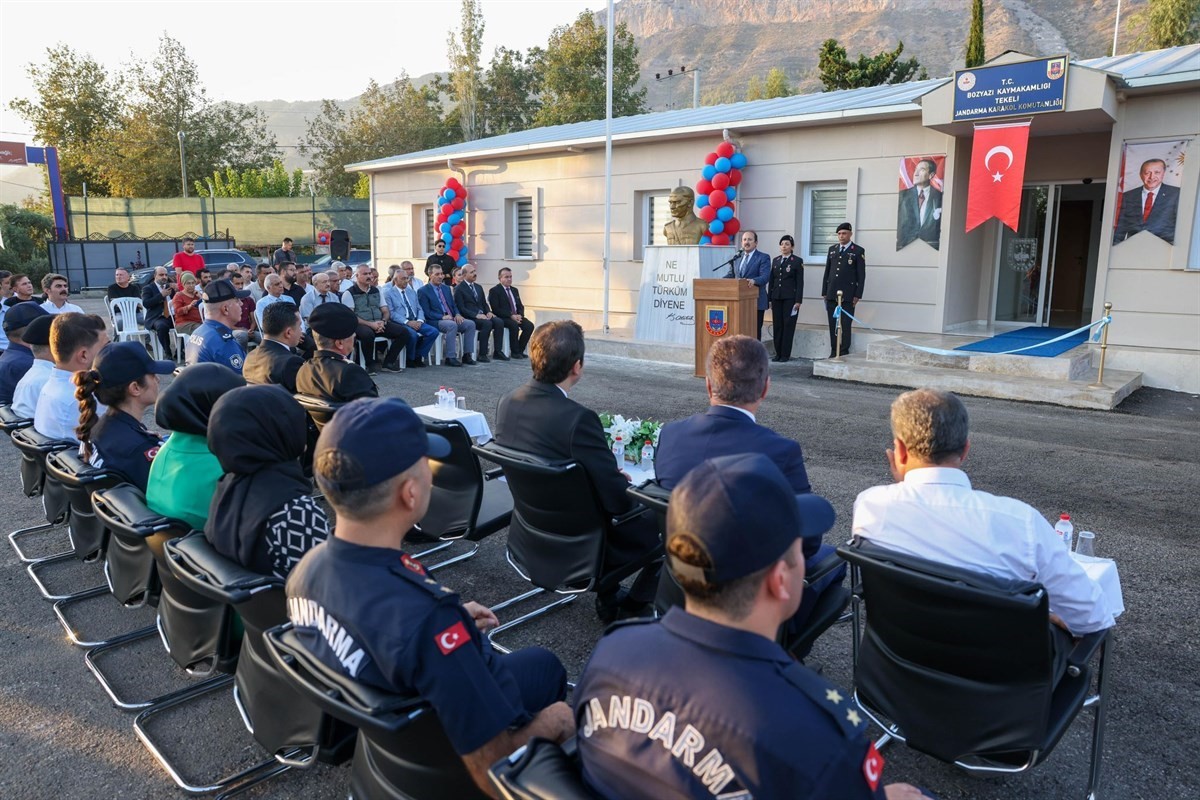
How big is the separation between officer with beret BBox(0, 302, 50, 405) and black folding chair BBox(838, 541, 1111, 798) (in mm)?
5495

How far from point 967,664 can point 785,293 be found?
385 inches

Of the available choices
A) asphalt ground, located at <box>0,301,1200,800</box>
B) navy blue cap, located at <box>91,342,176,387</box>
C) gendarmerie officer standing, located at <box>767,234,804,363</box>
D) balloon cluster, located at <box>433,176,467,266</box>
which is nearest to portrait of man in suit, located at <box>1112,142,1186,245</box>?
asphalt ground, located at <box>0,301,1200,800</box>

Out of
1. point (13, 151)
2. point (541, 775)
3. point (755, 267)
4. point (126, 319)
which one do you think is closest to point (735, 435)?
point (541, 775)

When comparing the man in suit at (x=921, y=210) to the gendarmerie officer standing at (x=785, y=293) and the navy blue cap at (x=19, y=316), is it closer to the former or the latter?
the gendarmerie officer standing at (x=785, y=293)

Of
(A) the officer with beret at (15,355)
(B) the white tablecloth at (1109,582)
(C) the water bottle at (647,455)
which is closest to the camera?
(B) the white tablecloth at (1109,582)

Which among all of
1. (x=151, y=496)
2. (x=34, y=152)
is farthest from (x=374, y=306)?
(x=34, y=152)

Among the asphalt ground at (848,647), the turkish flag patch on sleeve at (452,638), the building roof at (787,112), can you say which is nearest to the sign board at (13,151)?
the building roof at (787,112)

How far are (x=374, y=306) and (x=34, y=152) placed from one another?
94.9 ft

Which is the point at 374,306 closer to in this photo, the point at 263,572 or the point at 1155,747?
the point at 263,572

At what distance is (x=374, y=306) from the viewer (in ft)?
36.9

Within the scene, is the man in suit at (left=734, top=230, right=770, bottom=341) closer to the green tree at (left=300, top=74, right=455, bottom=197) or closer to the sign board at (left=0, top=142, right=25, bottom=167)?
the sign board at (left=0, top=142, right=25, bottom=167)

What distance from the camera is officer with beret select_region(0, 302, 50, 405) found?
5.59 m

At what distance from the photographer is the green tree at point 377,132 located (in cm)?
4734

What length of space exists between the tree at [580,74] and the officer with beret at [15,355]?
41.0 meters
